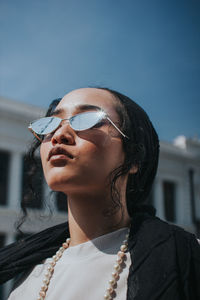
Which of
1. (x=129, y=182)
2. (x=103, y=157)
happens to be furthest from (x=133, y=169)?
(x=103, y=157)

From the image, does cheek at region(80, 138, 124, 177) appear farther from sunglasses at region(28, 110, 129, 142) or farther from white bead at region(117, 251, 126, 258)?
white bead at region(117, 251, 126, 258)

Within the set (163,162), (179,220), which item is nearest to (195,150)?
(163,162)

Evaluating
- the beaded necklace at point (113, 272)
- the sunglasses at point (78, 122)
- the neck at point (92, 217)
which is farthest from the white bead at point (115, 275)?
the sunglasses at point (78, 122)

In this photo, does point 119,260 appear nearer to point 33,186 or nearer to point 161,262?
point 161,262

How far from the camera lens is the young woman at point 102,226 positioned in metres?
1.53

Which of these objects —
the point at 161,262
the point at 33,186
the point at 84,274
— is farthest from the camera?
the point at 33,186

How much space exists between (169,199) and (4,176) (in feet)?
28.0

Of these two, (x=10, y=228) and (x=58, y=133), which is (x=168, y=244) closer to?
(x=58, y=133)

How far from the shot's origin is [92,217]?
6.20ft

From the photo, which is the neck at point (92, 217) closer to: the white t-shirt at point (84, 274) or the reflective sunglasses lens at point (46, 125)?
the white t-shirt at point (84, 274)

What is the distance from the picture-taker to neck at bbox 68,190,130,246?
6.18 ft

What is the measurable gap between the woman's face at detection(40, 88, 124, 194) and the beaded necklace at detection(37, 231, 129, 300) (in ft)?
1.06

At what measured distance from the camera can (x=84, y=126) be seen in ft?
6.05

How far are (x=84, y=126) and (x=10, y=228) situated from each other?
12.3 m
